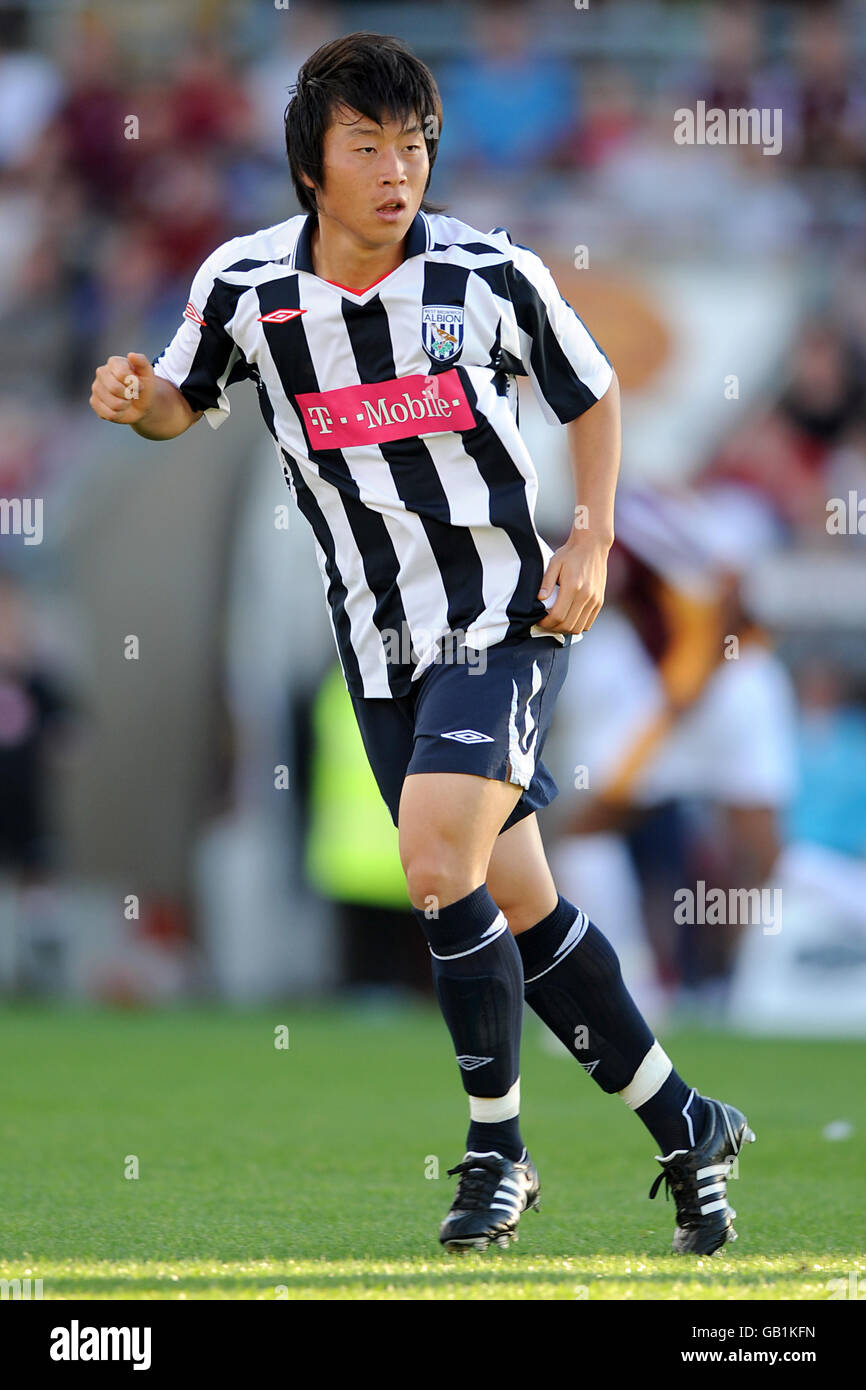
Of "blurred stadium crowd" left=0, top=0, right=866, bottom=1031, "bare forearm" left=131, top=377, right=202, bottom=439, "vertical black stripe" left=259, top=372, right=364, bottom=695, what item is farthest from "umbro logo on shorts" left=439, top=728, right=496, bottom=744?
"blurred stadium crowd" left=0, top=0, right=866, bottom=1031

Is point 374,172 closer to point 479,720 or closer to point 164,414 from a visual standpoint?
point 164,414

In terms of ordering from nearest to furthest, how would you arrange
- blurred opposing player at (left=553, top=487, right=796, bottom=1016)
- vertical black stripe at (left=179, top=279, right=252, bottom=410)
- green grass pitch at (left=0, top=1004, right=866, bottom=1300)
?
green grass pitch at (left=0, top=1004, right=866, bottom=1300) → vertical black stripe at (left=179, top=279, right=252, bottom=410) → blurred opposing player at (left=553, top=487, right=796, bottom=1016)

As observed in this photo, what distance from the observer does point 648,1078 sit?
11.4ft

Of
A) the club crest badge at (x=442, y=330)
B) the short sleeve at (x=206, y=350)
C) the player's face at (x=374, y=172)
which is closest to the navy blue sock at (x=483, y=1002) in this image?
the club crest badge at (x=442, y=330)

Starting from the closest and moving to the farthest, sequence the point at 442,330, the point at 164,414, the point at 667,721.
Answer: the point at 442,330
the point at 164,414
the point at 667,721

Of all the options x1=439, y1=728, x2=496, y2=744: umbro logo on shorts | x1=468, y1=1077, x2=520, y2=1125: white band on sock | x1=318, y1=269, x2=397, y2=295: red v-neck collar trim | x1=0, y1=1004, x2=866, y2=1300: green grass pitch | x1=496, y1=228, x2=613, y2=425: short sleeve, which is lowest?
x1=0, y1=1004, x2=866, y2=1300: green grass pitch

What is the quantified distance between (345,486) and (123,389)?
421 mm

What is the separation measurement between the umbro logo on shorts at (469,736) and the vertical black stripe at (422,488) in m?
0.21

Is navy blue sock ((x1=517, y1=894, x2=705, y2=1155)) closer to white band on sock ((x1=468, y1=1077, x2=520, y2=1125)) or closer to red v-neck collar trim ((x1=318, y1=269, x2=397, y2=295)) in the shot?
white band on sock ((x1=468, y1=1077, x2=520, y2=1125))

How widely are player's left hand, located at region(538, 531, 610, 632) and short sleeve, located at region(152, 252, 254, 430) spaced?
676 mm

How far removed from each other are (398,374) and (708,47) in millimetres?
9475

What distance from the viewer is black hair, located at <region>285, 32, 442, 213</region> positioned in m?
3.30

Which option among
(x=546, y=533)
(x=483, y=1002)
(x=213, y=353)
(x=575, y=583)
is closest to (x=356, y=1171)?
(x=483, y=1002)
